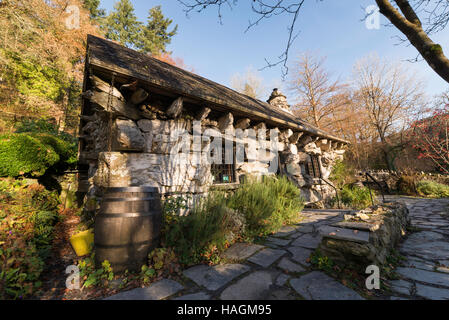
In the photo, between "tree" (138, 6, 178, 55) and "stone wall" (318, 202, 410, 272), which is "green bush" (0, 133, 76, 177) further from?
"tree" (138, 6, 178, 55)

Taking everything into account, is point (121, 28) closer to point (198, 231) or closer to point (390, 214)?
point (198, 231)

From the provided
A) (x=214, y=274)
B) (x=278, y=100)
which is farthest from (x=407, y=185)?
(x=214, y=274)

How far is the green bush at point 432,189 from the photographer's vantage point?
823 centimetres

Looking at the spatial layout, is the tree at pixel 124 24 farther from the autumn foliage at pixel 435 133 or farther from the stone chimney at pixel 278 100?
the autumn foliage at pixel 435 133

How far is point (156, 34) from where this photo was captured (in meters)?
17.4

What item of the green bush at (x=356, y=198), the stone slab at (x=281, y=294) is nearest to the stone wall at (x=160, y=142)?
the stone slab at (x=281, y=294)

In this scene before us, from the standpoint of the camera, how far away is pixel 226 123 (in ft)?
12.9

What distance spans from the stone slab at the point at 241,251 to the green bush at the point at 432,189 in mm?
11247

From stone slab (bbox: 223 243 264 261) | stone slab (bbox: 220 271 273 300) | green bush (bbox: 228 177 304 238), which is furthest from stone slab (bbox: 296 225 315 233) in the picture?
stone slab (bbox: 220 271 273 300)

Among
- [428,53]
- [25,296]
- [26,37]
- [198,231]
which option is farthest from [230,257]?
[26,37]

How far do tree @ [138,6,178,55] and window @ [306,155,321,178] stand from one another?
16.4 m

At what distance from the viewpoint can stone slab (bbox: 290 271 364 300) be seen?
4.75 ft

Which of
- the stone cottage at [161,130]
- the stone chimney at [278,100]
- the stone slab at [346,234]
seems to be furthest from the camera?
the stone chimney at [278,100]
